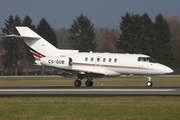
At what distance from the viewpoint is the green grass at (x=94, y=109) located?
17.0 m

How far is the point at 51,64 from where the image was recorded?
38562 millimetres

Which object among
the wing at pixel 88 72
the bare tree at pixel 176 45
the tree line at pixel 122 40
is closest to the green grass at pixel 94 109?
the wing at pixel 88 72

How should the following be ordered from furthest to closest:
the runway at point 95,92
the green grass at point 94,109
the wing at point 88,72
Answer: the wing at point 88,72 < the runway at point 95,92 < the green grass at point 94,109

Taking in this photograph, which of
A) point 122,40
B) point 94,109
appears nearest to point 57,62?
point 94,109

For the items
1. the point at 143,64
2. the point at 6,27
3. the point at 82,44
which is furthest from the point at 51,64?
the point at 6,27

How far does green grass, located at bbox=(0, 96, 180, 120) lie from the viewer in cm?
1695

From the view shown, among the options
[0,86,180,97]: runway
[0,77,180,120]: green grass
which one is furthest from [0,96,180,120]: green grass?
[0,86,180,97]: runway

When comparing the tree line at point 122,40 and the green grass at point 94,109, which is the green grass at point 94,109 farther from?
the tree line at point 122,40

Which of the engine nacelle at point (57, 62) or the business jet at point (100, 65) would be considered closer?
the business jet at point (100, 65)

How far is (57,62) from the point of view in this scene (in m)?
38.4

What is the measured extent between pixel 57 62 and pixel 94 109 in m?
19.7

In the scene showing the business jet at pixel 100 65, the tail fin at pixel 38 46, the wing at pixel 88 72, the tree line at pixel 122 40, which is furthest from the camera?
the tree line at pixel 122 40

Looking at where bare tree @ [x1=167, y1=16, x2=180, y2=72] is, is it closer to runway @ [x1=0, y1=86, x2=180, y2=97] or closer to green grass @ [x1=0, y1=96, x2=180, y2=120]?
runway @ [x1=0, y1=86, x2=180, y2=97]

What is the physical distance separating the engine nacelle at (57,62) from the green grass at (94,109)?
15.0m
